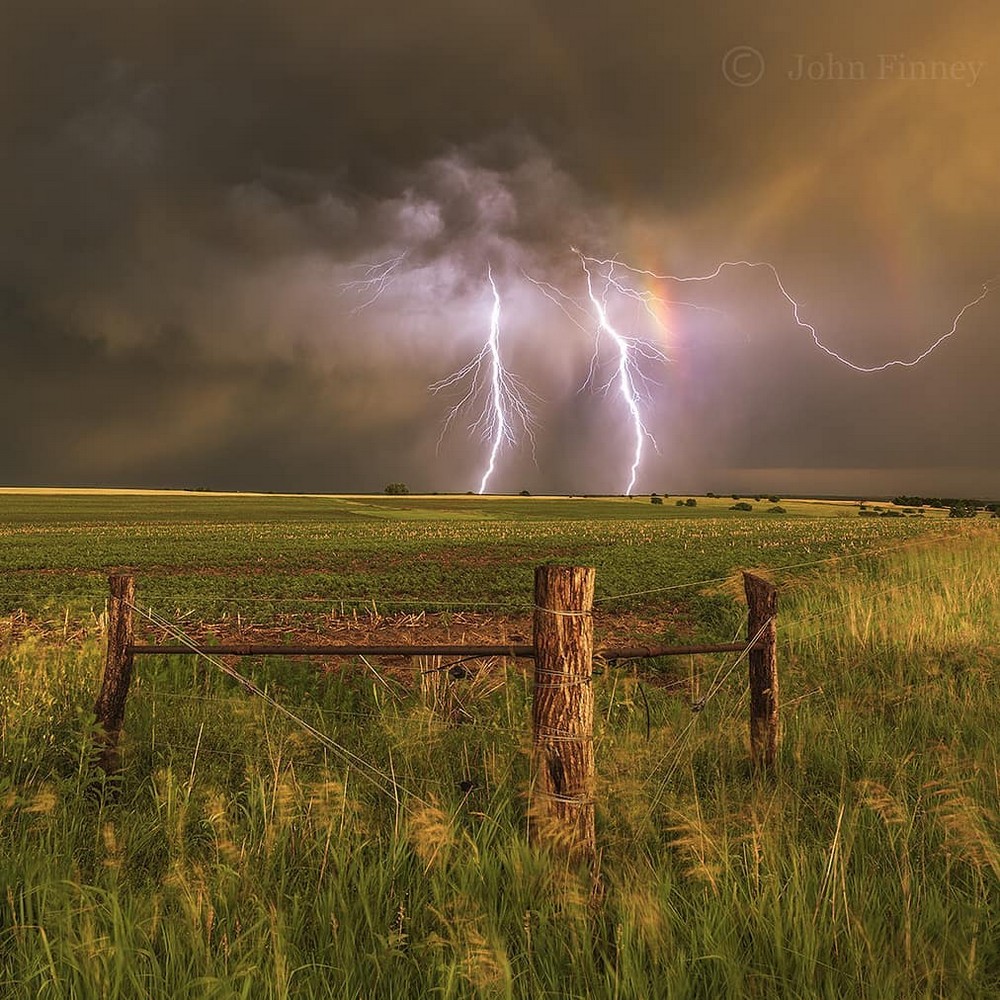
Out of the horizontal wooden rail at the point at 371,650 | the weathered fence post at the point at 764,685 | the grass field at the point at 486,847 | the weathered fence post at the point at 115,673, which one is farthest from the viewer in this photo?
the weathered fence post at the point at 764,685

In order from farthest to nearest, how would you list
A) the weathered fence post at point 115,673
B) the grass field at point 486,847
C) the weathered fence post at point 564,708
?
the weathered fence post at point 115,673 < the weathered fence post at point 564,708 < the grass field at point 486,847

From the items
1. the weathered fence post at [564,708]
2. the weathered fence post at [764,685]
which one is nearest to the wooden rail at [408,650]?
the weathered fence post at [564,708]

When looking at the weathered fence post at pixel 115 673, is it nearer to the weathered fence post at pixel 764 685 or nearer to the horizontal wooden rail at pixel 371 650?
the horizontal wooden rail at pixel 371 650

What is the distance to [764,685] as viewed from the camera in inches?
194

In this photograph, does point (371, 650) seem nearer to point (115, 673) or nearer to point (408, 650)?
point (408, 650)

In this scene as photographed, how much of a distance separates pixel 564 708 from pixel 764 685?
84.7 inches

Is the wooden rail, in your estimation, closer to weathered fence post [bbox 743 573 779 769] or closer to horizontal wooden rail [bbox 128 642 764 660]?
horizontal wooden rail [bbox 128 642 764 660]

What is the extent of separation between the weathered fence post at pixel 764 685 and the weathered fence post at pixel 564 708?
6.37 feet

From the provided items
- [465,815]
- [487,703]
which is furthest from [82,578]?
[465,815]

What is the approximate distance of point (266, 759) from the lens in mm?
5141

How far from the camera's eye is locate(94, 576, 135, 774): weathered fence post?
15.6 ft

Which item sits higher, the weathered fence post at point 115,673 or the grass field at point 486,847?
the weathered fence post at point 115,673

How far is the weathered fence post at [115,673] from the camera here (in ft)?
15.6

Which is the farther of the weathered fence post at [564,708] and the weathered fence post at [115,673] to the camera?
the weathered fence post at [115,673]
